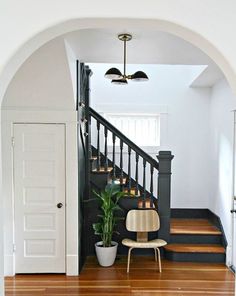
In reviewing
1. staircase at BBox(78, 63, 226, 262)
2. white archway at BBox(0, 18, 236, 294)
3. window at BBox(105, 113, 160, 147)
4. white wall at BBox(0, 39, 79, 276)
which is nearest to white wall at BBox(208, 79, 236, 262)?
staircase at BBox(78, 63, 226, 262)

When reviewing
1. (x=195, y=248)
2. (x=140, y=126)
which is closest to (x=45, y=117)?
(x=140, y=126)

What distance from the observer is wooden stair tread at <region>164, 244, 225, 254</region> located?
397cm

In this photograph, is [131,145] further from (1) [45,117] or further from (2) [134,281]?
(2) [134,281]

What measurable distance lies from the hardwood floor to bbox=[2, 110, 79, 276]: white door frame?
0.79ft

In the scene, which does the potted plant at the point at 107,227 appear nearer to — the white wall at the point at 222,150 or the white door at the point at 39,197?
the white door at the point at 39,197

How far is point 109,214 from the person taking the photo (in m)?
3.76

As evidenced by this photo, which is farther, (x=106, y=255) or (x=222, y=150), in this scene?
(x=222, y=150)

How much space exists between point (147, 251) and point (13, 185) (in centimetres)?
224

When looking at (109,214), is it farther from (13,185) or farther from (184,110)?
(184,110)

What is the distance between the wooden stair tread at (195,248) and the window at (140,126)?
6.29 ft

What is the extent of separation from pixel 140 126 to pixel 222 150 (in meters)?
1.59

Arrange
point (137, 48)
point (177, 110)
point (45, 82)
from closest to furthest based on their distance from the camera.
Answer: point (137, 48) < point (45, 82) < point (177, 110)

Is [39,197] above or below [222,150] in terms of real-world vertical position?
below

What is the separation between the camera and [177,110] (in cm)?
518
